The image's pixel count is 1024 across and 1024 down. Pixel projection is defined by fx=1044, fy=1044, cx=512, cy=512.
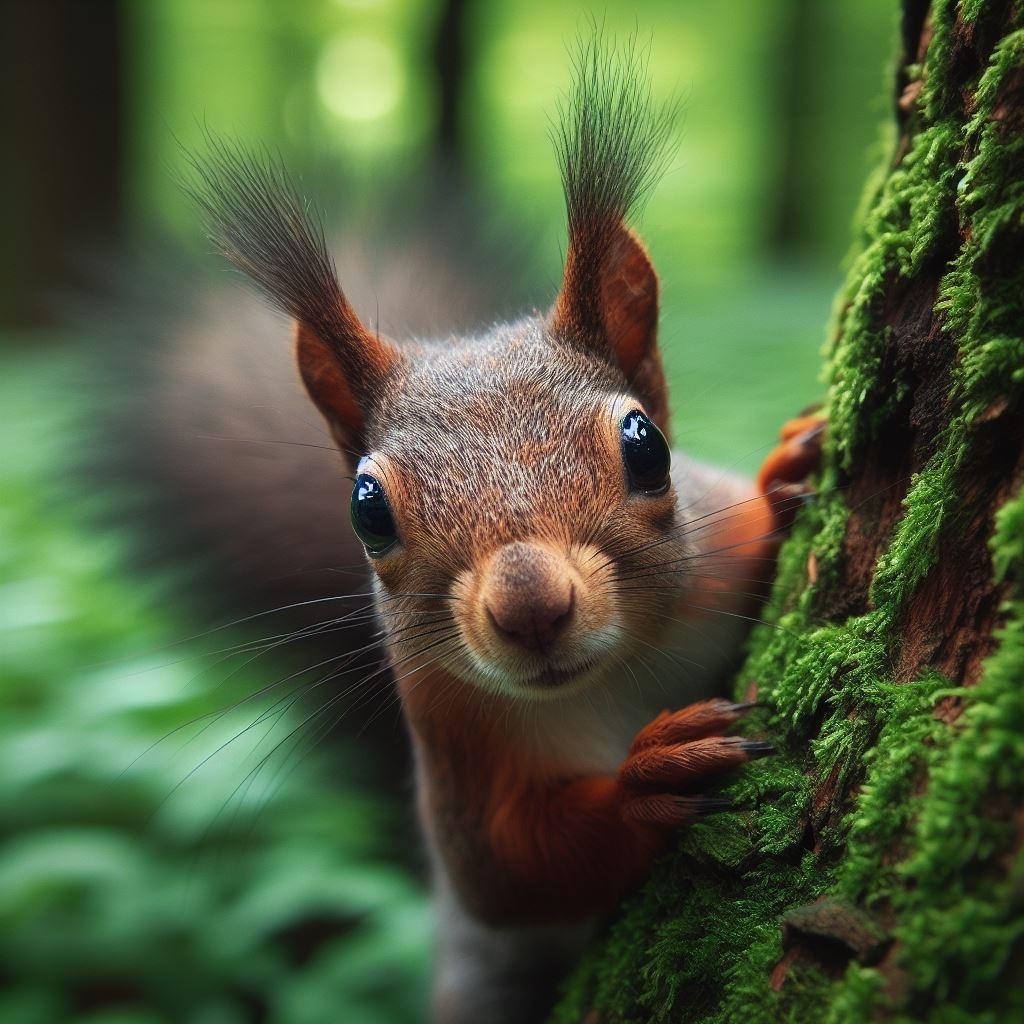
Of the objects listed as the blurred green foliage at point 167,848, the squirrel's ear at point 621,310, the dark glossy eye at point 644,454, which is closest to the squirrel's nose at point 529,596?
the dark glossy eye at point 644,454

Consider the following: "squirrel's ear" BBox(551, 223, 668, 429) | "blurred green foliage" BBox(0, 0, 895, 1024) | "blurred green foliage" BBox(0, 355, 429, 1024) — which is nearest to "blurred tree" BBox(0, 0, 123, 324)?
"blurred green foliage" BBox(0, 0, 895, 1024)

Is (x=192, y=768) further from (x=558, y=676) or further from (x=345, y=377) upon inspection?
(x=558, y=676)

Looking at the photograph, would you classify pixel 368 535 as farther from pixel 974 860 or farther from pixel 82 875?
pixel 82 875

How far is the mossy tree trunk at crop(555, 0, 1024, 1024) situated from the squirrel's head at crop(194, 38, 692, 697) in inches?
9.9

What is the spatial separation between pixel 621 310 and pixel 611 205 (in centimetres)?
16

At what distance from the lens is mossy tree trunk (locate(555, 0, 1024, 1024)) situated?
81cm

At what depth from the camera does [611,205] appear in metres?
1.48

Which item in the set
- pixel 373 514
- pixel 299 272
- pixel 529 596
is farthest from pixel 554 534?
pixel 299 272

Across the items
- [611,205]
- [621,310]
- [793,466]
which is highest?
[611,205]

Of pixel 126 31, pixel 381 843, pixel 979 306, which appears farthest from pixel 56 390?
pixel 126 31

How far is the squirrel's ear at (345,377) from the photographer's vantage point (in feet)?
5.23

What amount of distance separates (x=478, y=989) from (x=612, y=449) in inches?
51.5

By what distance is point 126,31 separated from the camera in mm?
7457

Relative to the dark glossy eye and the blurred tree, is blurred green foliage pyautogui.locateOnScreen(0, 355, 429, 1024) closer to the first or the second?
the dark glossy eye
